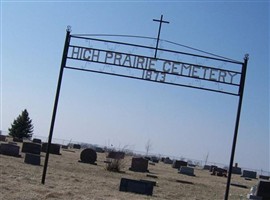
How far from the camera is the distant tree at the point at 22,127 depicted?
64.2 meters

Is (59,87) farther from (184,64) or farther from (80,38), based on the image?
(184,64)

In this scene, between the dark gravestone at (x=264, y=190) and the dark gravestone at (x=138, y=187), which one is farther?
the dark gravestone at (x=264, y=190)

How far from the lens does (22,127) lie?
64625mm

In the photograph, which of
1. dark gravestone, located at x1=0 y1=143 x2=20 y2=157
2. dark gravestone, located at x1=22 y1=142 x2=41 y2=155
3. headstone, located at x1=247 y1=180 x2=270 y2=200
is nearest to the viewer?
headstone, located at x1=247 y1=180 x2=270 y2=200

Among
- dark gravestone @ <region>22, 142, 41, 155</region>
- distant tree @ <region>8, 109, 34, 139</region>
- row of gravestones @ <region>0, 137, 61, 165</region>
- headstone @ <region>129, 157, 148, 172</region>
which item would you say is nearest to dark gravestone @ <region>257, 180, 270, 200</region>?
row of gravestones @ <region>0, 137, 61, 165</region>

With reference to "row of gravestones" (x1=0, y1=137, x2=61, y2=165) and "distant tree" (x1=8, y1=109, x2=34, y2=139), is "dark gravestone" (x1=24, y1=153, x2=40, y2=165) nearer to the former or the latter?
"row of gravestones" (x1=0, y1=137, x2=61, y2=165)

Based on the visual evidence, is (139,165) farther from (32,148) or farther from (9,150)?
(9,150)

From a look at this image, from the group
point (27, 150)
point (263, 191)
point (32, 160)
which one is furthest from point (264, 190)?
point (27, 150)

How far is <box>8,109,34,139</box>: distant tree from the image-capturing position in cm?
6419

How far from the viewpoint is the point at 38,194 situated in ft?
37.1

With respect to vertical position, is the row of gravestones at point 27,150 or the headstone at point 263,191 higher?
the headstone at point 263,191

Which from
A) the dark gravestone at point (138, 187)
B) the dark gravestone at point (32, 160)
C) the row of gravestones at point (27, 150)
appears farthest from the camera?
the row of gravestones at point (27, 150)

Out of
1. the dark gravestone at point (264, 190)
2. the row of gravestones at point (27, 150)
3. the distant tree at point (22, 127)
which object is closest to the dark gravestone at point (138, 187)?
the dark gravestone at point (264, 190)

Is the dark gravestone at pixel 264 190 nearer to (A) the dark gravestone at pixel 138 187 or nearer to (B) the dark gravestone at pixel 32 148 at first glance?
(A) the dark gravestone at pixel 138 187
